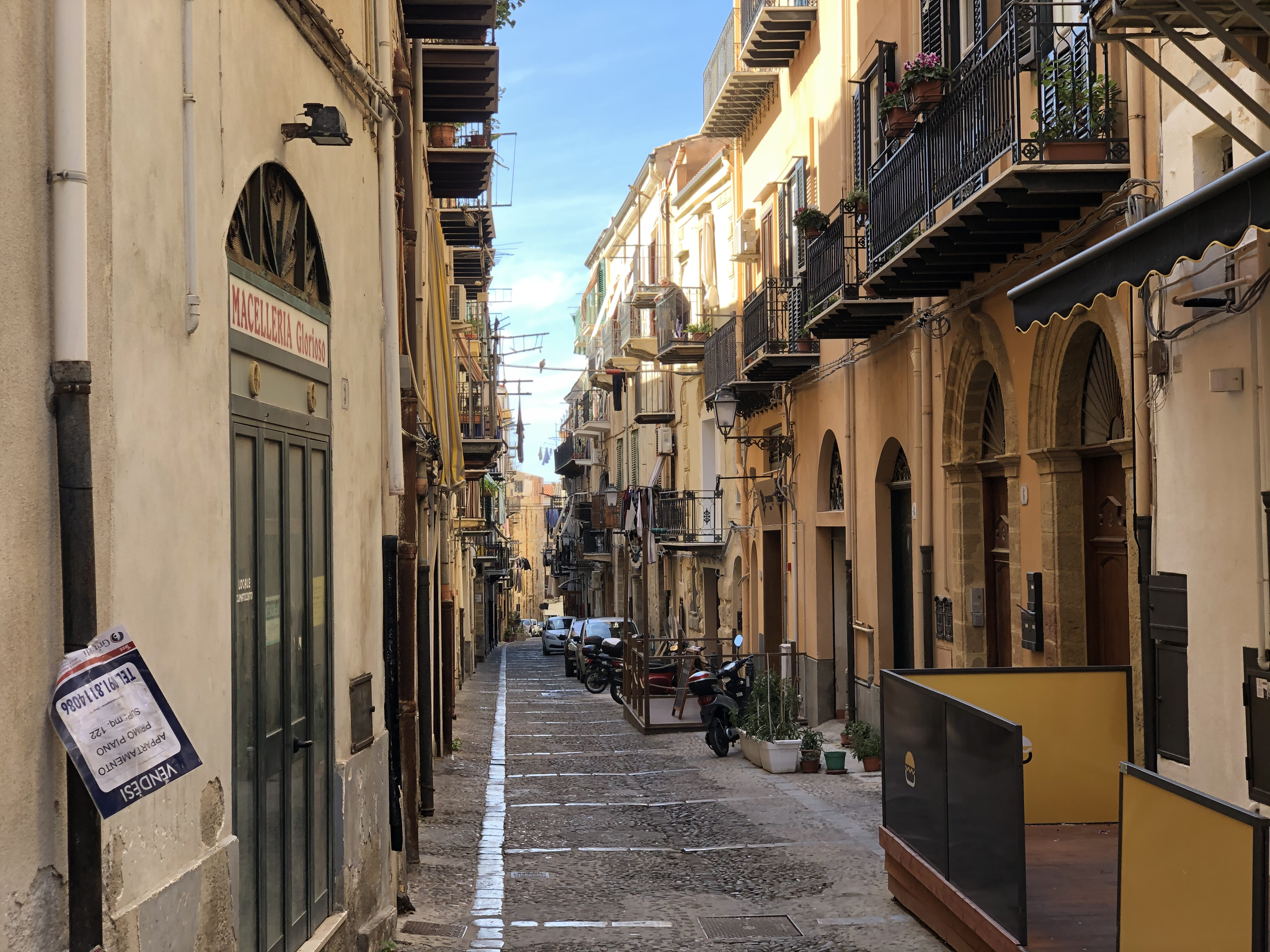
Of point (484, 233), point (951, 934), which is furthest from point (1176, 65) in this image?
point (484, 233)

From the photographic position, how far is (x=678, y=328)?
2881 cm

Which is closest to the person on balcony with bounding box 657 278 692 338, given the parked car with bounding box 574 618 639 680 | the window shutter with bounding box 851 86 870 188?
the parked car with bounding box 574 618 639 680

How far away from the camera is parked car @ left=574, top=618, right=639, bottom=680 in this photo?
34.0 m

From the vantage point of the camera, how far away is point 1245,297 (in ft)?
23.1

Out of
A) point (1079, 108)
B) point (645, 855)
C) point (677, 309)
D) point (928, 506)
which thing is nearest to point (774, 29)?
point (928, 506)

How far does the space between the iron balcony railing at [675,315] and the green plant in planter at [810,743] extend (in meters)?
14.0

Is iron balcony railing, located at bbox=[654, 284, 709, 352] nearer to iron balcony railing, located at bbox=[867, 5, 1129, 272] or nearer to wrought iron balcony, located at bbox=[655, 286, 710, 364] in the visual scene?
wrought iron balcony, located at bbox=[655, 286, 710, 364]

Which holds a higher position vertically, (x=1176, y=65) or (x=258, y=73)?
(x=1176, y=65)

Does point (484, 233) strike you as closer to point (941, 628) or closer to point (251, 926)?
point (941, 628)

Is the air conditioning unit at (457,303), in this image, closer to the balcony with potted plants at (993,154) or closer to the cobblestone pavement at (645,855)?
the cobblestone pavement at (645,855)

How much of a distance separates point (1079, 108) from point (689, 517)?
20778mm

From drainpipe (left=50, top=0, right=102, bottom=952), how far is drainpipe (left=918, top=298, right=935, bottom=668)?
11.5 m

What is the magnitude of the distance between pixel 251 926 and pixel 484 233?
76.4ft

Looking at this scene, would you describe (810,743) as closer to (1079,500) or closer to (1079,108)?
(1079,500)
